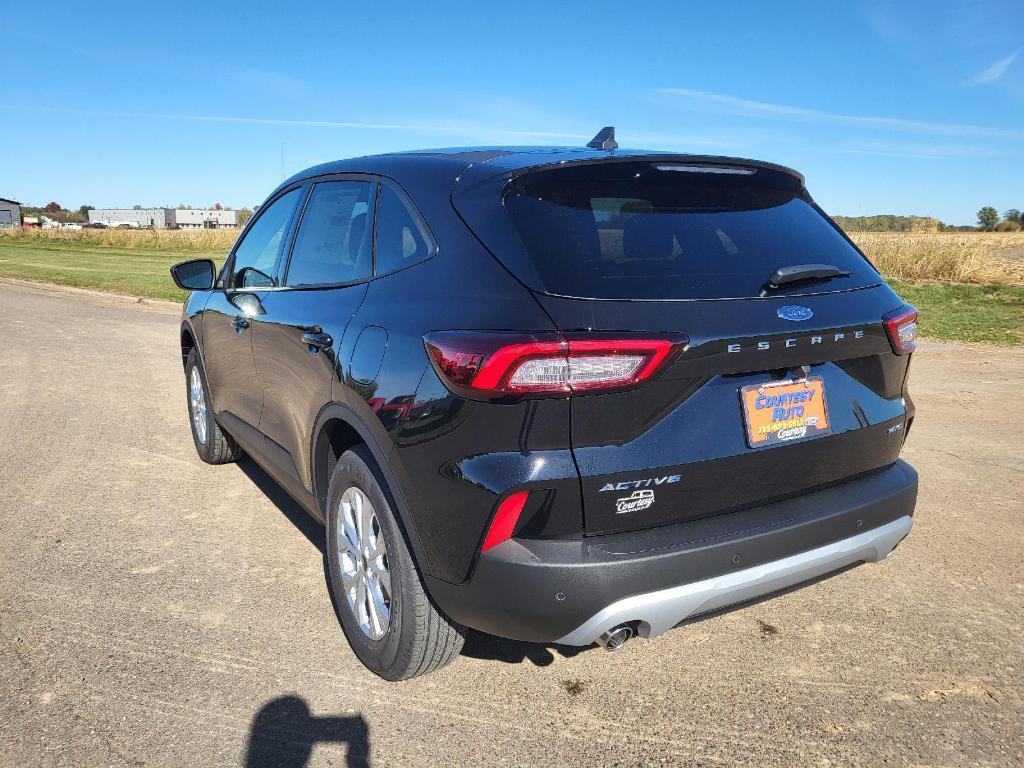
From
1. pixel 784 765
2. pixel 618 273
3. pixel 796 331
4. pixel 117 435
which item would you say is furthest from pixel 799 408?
pixel 117 435

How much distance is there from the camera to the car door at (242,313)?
155 inches

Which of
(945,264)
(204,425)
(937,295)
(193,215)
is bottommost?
(204,425)

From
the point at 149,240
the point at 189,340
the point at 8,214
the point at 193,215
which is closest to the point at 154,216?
the point at 193,215

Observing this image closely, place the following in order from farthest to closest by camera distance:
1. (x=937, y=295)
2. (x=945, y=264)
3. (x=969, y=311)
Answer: (x=945, y=264) < (x=937, y=295) < (x=969, y=311)

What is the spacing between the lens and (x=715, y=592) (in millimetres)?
2338

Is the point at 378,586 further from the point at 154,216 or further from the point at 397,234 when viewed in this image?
the point at 154,216

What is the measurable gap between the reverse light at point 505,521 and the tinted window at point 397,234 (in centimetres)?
89

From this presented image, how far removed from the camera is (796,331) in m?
2.41

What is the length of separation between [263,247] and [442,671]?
2380mm

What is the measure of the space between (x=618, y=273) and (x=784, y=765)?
1521 mm

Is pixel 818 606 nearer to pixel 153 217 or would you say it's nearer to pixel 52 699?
pixel 52 699

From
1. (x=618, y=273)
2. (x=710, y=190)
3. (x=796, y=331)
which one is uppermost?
(x=710, y=190)

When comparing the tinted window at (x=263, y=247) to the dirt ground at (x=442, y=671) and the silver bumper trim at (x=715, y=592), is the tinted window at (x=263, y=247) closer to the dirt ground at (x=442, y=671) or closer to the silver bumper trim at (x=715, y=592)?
the dirt ground at (x=442, y=671)

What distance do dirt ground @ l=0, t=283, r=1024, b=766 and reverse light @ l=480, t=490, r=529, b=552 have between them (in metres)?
0.73
